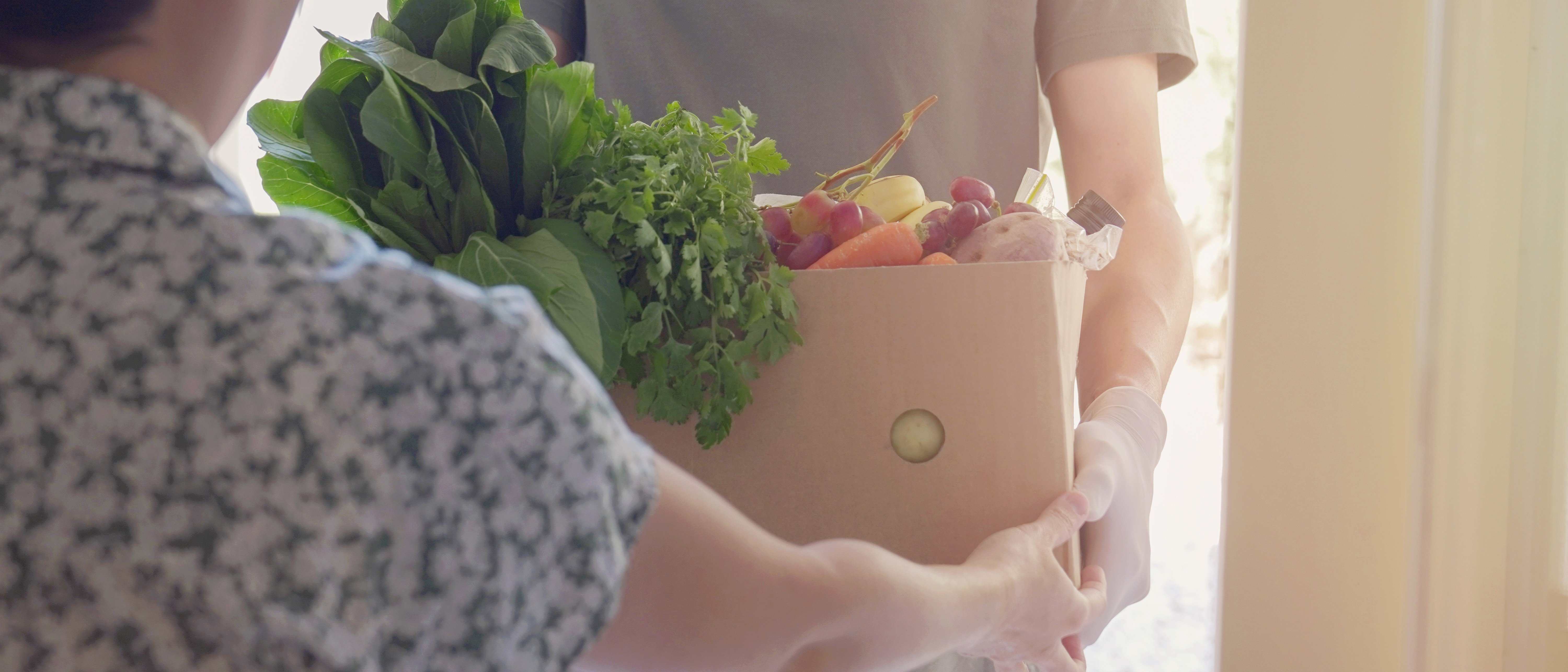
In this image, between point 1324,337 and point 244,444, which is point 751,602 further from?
point 1324,337

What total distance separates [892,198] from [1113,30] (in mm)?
444

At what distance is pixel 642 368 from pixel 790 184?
0.49 m

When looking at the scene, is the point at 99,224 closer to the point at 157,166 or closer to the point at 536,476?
the point at 157,166

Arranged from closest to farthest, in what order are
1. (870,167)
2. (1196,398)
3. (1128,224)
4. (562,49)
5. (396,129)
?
1. (396,129)
2. (870,167)
3. (1128,224)
4. (562,49)
5. (1196,398)

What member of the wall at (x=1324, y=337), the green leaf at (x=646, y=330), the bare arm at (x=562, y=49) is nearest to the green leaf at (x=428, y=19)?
the green leaf at (x=646, y=330)

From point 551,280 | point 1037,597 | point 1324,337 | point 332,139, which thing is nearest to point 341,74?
point 332,139

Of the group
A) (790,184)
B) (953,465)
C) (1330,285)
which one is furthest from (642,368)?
(1330,285)

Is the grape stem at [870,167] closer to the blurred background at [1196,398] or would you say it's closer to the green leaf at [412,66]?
the green leaf at [412,66]

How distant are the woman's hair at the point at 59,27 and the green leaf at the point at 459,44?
273 mm

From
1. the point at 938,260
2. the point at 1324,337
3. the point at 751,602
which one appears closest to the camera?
the point at 751,602

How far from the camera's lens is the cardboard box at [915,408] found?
2.16 feet

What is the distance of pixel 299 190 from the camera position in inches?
25.5

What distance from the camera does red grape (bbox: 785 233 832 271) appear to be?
0.72m

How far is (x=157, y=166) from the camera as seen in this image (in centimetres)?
32
